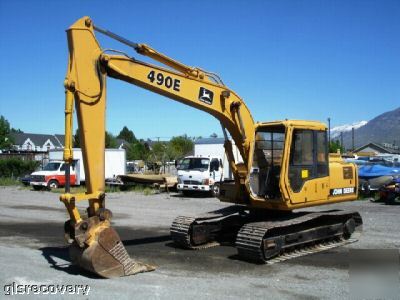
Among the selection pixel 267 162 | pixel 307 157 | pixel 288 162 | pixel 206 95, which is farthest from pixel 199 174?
pixel 206 95

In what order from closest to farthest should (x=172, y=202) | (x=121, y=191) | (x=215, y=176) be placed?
(x=172, y=202) → (x=215, y=176) → (x=121, y=191)

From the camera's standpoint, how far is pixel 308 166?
35.0 ft

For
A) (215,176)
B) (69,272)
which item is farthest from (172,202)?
(69,272)

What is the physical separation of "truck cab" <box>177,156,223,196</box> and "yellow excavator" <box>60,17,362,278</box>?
12660 millimetres

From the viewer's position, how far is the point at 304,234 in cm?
1062

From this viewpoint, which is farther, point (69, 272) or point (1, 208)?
point (1, 208)

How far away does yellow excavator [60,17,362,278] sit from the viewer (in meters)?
8.28

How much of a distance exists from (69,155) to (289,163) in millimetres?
4471

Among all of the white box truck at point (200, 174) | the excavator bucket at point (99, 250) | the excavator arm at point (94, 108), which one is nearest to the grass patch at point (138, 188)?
the white box truck at point (200, 174)

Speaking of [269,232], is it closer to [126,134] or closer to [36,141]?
[36,141]

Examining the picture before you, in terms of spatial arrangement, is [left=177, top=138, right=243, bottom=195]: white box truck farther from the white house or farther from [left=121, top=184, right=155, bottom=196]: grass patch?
the white house

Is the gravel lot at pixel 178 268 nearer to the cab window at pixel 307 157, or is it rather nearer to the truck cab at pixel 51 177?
the cab window at pixel 307 157

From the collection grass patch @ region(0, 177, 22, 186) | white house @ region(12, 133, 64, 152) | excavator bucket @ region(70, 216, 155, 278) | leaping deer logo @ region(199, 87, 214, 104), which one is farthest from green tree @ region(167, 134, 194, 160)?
excavator bucket @ region(70, 216, 155, 278)

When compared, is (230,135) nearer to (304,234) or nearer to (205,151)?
(304,234)
